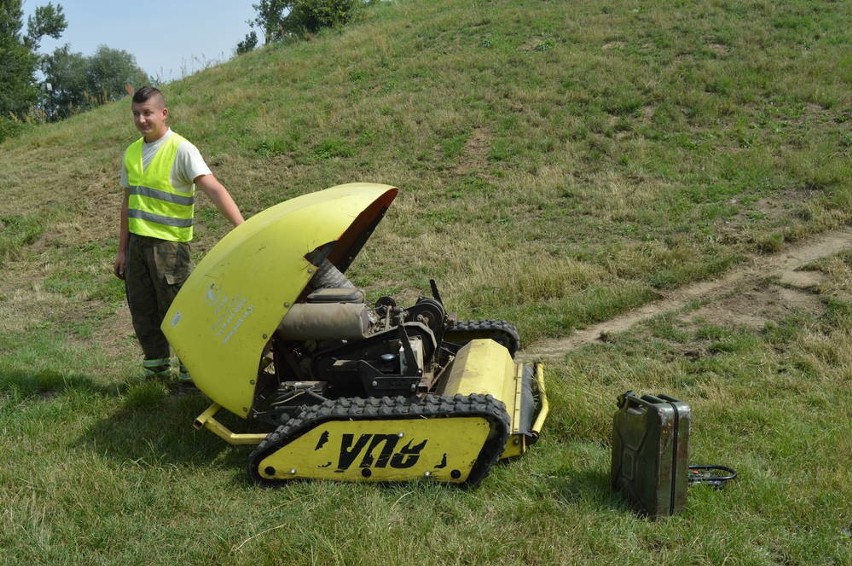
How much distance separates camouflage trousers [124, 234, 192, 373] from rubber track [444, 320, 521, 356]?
6.79 ft

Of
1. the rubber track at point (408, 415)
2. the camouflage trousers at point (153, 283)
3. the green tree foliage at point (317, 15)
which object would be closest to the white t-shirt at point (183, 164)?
the camouflage trousers at point (153, 283)

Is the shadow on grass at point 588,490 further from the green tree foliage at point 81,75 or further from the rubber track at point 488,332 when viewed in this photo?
the green tree foliage at point 81,75

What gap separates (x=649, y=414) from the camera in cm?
390

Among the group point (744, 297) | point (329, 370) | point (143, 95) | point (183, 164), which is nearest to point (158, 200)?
point (183, 164)

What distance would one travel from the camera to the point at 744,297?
7883 mm

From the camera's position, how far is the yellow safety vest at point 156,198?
18.8ft

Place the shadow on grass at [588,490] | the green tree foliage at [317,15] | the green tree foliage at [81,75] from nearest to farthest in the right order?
1. the shadow on grass at [588,490]
2. the green tree foliage at [317,15]
3. the green tree foliage at [81,75]

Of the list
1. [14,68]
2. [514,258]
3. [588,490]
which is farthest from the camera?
[14,68]

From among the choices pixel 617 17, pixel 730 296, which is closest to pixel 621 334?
pixel 730 296

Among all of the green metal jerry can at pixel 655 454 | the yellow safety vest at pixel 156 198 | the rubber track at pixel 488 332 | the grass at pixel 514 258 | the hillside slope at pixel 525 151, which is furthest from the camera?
the hillside slope at pixel 525 151

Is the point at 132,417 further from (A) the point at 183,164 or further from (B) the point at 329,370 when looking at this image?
(A) the point at 183,164

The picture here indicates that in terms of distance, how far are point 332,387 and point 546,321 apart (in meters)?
3.00

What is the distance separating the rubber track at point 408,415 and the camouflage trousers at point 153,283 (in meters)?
1.91

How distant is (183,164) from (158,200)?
0.33 m
